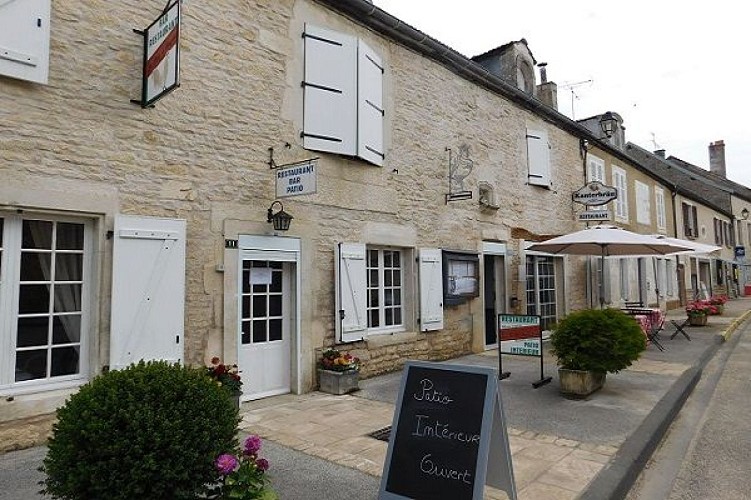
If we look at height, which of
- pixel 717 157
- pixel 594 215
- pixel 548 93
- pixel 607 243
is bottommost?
pixel 607 243

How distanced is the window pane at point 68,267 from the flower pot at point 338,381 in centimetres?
292

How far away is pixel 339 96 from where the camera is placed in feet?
21.8

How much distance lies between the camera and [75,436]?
2.40m

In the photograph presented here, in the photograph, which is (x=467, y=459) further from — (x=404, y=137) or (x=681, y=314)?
(x=681, y=314)

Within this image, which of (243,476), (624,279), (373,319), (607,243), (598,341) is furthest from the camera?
(624,279)

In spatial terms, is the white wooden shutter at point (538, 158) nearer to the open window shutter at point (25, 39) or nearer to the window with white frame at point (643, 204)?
the window with white frame at point (643, 204)

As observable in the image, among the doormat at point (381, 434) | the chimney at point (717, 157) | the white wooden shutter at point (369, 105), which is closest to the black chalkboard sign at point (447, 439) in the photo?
the doormat at point (381, 434)

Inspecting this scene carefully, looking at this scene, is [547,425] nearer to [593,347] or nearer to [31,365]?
[593,347]

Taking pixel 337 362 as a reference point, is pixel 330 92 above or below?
above

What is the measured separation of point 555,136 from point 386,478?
36.0 feet

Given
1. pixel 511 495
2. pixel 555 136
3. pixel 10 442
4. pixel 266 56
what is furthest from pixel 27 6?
pixel 555 136

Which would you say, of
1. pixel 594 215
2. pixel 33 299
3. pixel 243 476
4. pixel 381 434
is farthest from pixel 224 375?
pixel 594 215

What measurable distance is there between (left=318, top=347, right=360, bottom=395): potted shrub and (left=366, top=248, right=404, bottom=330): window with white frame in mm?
1126

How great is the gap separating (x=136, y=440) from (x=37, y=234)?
2.91 meters
